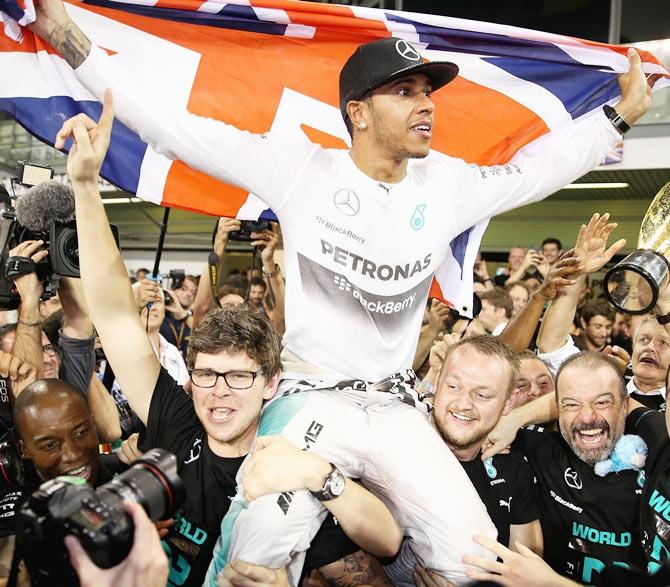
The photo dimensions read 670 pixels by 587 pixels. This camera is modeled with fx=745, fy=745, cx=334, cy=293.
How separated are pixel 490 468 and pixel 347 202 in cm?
126

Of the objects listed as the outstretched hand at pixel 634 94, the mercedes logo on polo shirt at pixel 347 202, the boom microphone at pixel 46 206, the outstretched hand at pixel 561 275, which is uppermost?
the outstretched hand at pixel 634 94

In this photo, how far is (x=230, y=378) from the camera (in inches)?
103

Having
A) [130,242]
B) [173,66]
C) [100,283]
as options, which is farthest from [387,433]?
[130,242]

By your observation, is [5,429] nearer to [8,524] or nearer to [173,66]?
[8,524]

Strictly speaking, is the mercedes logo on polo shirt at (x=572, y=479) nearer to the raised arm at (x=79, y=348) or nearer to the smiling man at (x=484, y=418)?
the smiling man at (x=484, y=418)

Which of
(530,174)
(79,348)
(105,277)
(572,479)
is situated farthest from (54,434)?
(530,174)

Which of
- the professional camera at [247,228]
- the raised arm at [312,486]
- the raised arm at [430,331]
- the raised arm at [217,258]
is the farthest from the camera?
the raised arm at [430,331]

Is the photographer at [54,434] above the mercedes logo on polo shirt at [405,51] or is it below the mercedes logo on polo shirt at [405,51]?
below

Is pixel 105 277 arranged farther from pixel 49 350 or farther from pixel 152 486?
pixel 49 350

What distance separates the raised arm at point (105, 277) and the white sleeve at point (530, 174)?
1.25m

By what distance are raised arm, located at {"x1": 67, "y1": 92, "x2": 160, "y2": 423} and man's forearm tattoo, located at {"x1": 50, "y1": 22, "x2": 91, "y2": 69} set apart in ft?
0.86

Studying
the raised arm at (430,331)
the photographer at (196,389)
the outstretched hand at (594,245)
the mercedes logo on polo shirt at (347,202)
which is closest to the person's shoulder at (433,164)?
the mercedes logo on polo shirt at (347,202)

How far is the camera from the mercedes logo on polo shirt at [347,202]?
257 centimetres

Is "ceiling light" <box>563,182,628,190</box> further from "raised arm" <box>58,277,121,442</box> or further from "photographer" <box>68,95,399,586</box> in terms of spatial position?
"photographer" <box>68,95,399,586</box>
